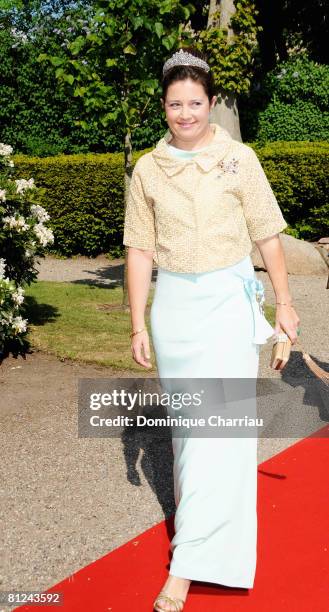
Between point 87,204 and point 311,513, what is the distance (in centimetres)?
1025

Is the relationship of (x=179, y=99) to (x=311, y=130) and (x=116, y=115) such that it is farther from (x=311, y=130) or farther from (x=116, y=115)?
(x=311, y=130)

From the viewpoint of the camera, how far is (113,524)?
3918 mm

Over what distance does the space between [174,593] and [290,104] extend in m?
16.7

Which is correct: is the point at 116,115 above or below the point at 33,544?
above

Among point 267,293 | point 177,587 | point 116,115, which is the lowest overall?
point 267,293

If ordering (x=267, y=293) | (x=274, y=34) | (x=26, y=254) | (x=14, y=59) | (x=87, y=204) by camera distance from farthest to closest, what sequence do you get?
(x=274, y=34), (x=14, y=59), (x=87, y=204), (x=267, y=293), (x=26, y=254)

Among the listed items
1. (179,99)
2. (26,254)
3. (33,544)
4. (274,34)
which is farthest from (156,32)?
(274,34)

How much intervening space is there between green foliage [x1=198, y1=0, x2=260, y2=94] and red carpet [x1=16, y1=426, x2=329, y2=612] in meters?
10.2

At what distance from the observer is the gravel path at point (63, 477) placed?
364cm

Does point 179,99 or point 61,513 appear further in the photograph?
point 61,513

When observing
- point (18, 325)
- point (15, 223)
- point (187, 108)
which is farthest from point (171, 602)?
point (15, 223)

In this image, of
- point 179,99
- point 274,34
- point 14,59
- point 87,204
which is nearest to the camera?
point 179,99

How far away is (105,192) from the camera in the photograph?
13.4 meters

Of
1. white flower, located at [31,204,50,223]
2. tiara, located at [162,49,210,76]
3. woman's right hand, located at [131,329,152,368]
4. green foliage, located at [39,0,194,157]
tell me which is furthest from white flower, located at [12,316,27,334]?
tiara, located at [162,49,210,76]
